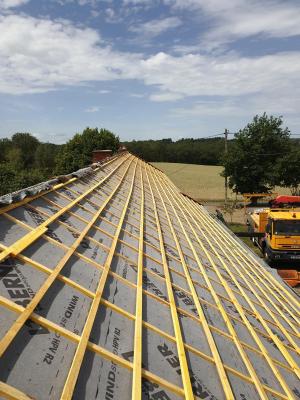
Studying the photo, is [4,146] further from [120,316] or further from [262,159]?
A: [120,316]

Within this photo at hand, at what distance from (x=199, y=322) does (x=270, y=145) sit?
1402 inches

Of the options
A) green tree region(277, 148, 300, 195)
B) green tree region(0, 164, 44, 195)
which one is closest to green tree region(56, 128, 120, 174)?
green tree region(0, 164, 44, 195)

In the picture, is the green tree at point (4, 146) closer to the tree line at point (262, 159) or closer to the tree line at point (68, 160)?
the tree line at point (68, 160)

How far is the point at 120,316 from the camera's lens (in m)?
4.36

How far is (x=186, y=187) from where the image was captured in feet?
199

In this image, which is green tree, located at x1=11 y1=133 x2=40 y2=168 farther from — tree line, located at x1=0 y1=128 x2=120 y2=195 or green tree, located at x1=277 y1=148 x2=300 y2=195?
green tree, located at x1=277 y1=148 x2=300 y2=195

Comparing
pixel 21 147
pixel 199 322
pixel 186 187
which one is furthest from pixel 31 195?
pixel 21 147

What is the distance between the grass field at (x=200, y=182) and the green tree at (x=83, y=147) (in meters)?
15.4

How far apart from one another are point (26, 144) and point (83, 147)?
53538mm

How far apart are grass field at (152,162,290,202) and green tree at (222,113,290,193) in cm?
1273

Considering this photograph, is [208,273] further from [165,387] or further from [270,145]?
[270,145]

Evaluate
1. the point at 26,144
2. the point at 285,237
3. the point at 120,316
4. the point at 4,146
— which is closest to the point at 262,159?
the point at 285,237

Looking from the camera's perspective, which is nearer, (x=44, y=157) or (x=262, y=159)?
(x=262, y=159)

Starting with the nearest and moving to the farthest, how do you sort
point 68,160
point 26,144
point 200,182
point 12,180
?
point 12,180, point 68,160, point 200,182, point 26,144
